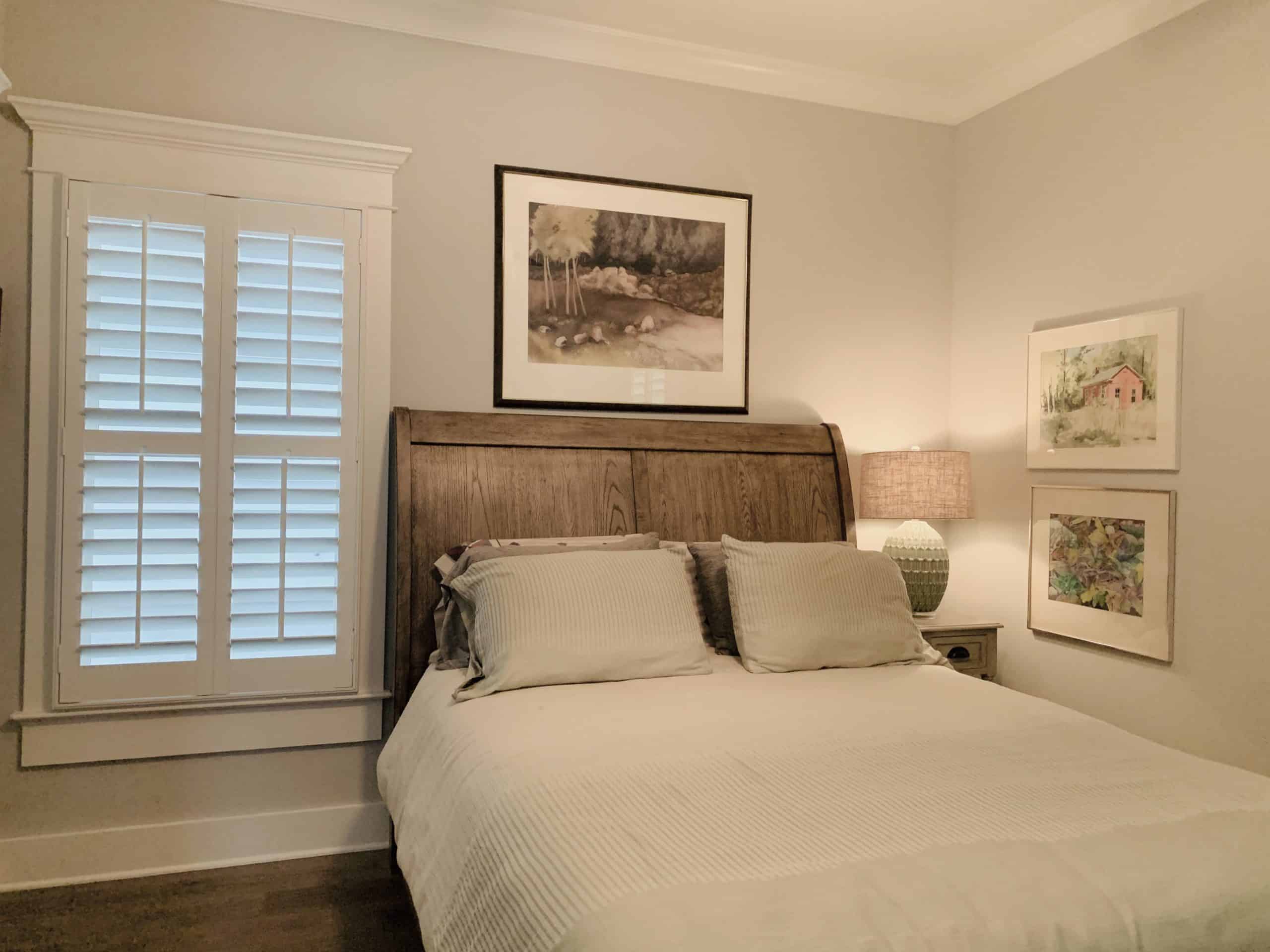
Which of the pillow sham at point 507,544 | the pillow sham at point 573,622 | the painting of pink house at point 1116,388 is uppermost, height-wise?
the painting of pink house at point 1116,388

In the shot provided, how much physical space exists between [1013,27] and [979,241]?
785 millimetres

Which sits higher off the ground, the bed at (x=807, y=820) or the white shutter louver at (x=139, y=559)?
the white shutter louver at (x=139, y=559)

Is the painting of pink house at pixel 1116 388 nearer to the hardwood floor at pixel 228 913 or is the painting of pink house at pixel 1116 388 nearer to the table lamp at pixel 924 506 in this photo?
the table lamp at pixel 924 506

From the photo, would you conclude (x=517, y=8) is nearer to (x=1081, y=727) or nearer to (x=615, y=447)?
(x=615, y=447)

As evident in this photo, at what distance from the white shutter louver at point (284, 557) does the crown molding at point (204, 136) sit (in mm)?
941

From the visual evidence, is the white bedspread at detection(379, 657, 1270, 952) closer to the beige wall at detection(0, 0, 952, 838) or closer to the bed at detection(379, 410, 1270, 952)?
the bed at detection(379, 410, 1270, 952)

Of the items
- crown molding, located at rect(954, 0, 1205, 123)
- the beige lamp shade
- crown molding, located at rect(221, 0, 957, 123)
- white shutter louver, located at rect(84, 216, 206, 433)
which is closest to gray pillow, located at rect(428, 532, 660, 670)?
white shutter louver, located at rect(84, 216, 206, 433)

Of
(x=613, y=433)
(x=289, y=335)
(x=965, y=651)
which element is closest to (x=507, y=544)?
(x=613, y=433)

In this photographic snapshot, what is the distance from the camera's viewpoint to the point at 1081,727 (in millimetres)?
1922

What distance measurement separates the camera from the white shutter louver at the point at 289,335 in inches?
104

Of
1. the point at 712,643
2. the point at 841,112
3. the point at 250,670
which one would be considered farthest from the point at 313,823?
the point at 841,112

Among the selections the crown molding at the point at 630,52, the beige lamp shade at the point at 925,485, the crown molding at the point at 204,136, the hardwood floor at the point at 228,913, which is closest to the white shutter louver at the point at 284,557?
the hardwood floor at the point at 228,913

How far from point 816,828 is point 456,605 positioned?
54.9 inches

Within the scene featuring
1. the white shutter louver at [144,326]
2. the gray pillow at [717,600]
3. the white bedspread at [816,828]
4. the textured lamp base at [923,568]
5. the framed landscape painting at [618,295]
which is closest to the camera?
the white bedspread at [816,828]
